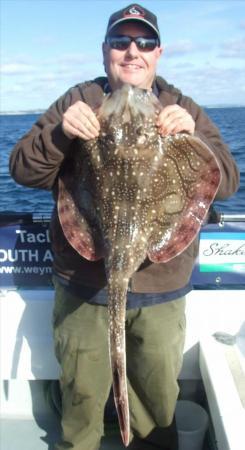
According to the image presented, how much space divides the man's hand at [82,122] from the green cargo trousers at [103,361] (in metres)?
1.06

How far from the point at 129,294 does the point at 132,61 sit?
49.1 inches

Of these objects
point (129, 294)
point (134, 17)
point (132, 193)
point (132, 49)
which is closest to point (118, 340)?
point (129, 294)

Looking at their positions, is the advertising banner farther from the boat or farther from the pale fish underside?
the pale fish underside

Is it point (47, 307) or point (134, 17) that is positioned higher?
point (134, 17)

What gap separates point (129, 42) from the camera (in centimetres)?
265

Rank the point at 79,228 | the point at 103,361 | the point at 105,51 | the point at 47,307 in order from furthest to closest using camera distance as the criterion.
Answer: the point at 47,307 → the point at 103,361 → the point at 105,51 → the point at 79,228

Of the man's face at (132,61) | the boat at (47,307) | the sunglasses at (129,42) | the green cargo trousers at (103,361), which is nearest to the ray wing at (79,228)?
the green cargo trousers at (103,361)

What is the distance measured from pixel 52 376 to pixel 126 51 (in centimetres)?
233

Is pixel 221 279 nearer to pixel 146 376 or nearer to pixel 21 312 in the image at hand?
pixel 146 376

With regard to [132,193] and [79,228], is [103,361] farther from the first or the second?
[132,193]

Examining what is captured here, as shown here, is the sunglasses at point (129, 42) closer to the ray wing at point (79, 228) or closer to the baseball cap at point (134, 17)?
the baseball cap at point (134, 17)

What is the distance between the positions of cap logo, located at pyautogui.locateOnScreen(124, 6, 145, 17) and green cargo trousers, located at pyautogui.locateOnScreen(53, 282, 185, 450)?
5.10ft

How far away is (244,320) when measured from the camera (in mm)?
3688

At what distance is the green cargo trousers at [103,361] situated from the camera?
293cm
